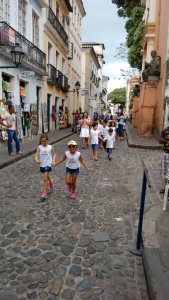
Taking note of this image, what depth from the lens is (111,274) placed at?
129 inches

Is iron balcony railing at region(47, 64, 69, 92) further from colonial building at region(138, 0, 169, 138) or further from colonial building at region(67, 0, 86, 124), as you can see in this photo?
colonial building at region(138, 0, 169, 138)

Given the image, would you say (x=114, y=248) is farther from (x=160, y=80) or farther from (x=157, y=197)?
(x=160, y=80)

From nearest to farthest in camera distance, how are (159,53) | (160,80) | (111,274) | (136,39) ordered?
(111,274), (160,80), (159,53), (136,39)

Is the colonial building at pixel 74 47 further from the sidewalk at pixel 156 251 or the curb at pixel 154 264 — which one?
the curb at pixel 154 264

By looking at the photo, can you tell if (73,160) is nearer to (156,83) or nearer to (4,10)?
(4,10)

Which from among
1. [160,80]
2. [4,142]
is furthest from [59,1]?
[4,142]

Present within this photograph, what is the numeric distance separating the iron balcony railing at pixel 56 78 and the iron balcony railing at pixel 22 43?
1.67 meters

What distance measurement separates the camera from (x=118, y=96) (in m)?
107

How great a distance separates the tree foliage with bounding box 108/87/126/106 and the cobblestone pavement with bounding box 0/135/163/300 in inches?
3837

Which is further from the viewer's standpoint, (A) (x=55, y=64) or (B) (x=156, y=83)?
(A) (x=55, y=64)

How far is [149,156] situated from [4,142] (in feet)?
19.7

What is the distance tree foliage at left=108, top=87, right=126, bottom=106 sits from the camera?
4072 inches

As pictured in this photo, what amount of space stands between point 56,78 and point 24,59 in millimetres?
7656

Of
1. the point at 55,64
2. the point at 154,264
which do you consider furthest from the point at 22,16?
the point at 154,264
